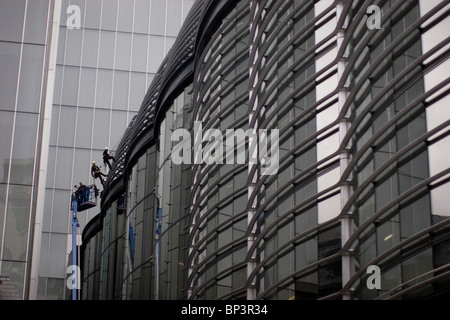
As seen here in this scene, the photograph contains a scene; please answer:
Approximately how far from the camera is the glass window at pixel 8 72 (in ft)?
107

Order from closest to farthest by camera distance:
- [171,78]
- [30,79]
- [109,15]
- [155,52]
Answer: [171,78]
[30,79]
[109,15]
[155,52]

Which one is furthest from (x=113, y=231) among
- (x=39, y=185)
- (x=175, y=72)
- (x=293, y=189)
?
(x=293, y=189)

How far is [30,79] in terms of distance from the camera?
108 ft

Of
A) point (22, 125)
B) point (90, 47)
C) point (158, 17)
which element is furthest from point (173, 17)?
point (22, 125)

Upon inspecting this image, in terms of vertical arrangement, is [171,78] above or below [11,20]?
below

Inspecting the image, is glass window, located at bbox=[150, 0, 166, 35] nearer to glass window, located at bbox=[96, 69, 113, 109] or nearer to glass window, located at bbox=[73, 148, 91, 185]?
glass window, located at bbox=[96, 69, 113, 109]

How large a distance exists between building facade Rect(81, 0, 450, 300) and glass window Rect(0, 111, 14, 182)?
18.3 ft

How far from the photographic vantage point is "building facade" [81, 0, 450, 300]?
14.5 metres

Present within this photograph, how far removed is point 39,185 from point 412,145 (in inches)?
799

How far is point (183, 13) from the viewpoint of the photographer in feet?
224

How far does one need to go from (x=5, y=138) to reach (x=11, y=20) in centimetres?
440

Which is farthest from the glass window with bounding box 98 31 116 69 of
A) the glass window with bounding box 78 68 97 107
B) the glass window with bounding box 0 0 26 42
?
the glass window with bounding box 0 0 26 42

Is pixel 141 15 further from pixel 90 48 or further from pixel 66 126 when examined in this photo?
pixel 66 126

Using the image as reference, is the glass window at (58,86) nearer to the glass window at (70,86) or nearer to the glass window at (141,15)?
the glass window at (70,86)
